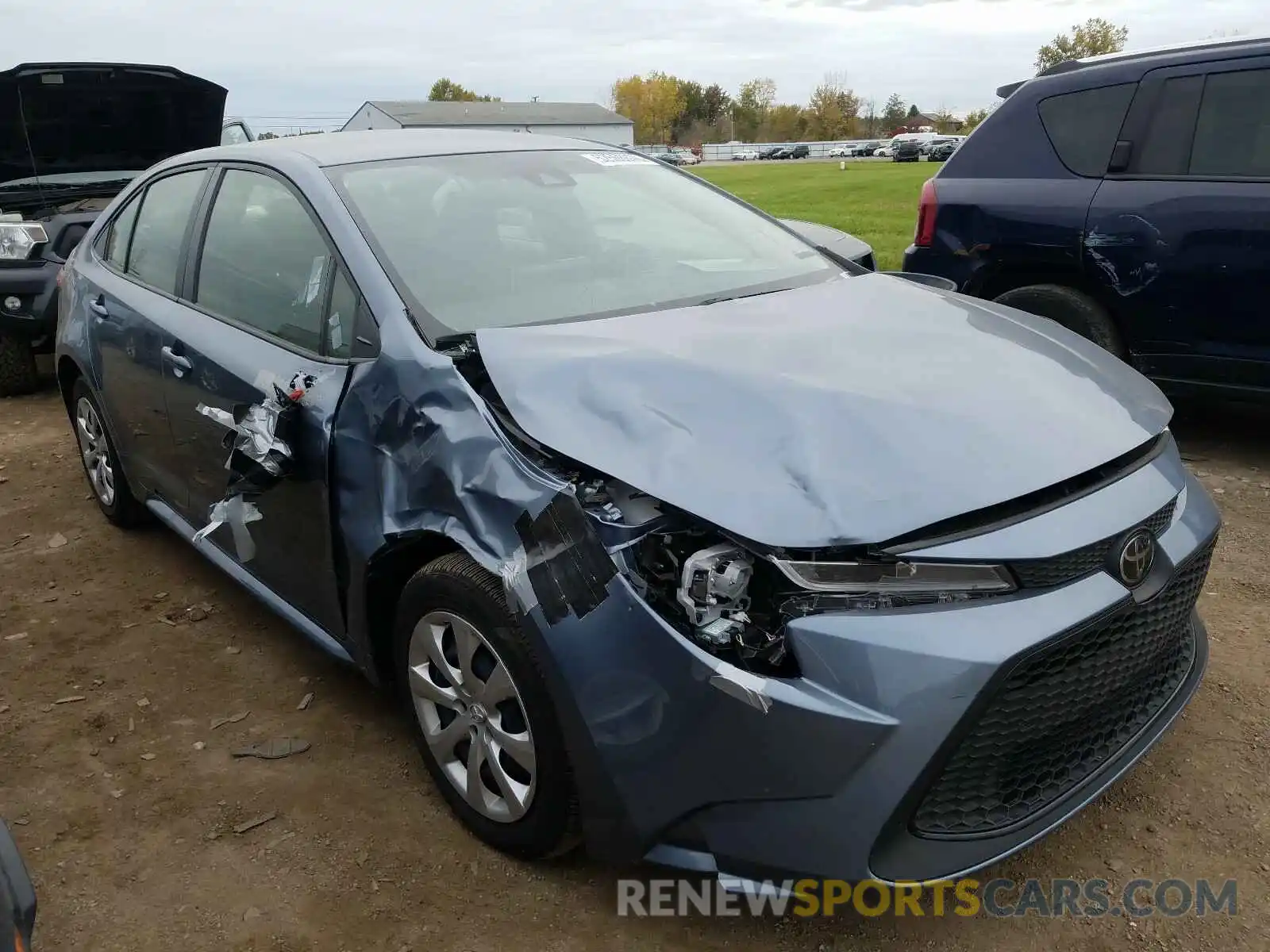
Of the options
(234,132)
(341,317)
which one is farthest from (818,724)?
(234,132)

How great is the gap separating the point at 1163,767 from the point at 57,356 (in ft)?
15.3

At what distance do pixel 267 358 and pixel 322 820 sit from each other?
1.28 meters

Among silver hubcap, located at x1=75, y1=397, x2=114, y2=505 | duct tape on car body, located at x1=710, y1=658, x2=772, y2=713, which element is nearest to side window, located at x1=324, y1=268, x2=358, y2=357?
duct tape on car body, located at x1=710, y1=658, x2=772, y2=713

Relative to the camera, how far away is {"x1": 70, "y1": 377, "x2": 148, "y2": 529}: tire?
14.2 feet

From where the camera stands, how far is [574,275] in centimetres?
290

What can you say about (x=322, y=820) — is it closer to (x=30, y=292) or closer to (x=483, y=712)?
(x=483, y=712)

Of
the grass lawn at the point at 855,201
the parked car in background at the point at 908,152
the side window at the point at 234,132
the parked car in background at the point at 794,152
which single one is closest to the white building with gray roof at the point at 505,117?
the parked car in background at the point at 794,152

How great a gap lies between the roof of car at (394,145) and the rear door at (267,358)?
5.2 inches

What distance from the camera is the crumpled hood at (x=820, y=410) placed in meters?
1.90

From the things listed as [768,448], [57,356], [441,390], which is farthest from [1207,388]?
[57,356]

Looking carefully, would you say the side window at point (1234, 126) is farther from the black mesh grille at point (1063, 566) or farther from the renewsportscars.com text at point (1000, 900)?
the renewsportscars.com text at point (1000, 900)

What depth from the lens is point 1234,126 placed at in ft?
14.8

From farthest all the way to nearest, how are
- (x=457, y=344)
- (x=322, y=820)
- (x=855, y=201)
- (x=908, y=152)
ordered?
(x=908, y=152)
(x=855, y=201)
(x=322, y=820)
(x=457, y=344)

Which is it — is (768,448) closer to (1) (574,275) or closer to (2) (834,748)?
(2) (834,748)
